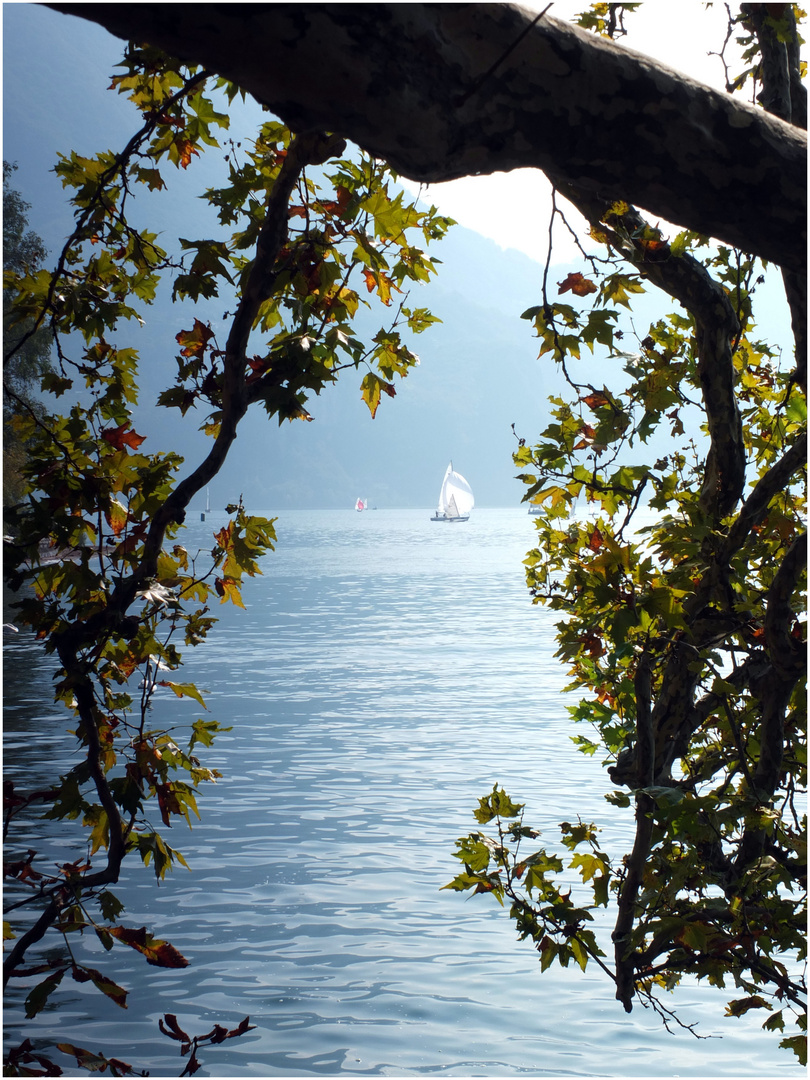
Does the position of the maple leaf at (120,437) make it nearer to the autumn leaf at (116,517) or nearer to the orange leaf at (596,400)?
the autumn leaf at (116,517)

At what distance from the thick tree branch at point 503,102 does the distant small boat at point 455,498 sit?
128109 millimetres

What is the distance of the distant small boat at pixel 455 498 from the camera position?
133625mm

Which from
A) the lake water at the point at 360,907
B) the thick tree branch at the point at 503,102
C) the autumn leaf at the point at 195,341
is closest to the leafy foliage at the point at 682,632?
the thick tree branch at the point at 503,102

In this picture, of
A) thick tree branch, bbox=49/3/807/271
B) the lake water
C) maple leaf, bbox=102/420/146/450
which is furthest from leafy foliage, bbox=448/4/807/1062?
the lake water

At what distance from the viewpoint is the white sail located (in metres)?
134

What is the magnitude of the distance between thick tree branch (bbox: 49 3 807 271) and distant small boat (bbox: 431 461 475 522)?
128109 mm

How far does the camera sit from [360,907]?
10.2 m

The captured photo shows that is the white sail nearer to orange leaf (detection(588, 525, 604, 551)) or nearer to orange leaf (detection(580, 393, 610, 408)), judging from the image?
orange leaf (detection(588, 525, 604, 551))

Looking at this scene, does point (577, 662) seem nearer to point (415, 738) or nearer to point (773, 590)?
point (773, 590)

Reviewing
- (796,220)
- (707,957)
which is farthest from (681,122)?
(707,957)

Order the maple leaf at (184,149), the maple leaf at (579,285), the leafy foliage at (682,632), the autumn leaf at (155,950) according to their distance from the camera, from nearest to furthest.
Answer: the autumn leaf at (155,950)
the leafy foliage at (682,632)
the maple leaf at (579,285)
the maple leaf at (184,149)

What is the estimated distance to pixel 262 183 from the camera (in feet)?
10.0

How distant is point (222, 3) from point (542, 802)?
1294cm

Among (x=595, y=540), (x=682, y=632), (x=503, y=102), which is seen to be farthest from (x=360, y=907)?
(x=503, y=102)
